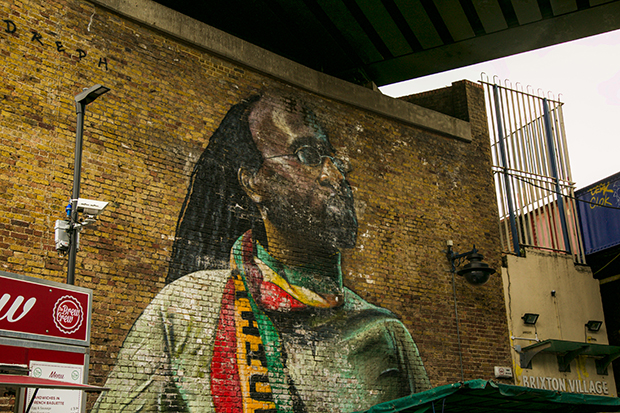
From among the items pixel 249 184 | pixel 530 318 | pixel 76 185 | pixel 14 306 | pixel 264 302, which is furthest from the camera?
pixel 530 318

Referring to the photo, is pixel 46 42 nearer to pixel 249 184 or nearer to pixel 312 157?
pixel 249 184

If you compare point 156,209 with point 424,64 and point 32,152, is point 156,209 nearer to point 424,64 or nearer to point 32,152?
point 32,152

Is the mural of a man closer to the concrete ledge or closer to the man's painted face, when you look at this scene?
the man's painted face

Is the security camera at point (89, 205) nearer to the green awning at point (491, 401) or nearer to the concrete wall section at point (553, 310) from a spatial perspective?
the green awning at point (491, 401)

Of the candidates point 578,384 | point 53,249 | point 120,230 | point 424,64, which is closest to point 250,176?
point 120,230

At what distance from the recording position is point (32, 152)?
337 inches

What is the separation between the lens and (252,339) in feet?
32.9

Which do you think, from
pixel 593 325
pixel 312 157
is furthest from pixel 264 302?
pixel 593 325

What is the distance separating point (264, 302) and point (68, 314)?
14.2ft

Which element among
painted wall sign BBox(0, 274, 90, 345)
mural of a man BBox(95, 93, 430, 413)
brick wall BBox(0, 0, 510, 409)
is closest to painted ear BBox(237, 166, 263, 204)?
mural of a man BBox(95, 93, 430, 413)

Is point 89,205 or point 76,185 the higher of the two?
point 76,185

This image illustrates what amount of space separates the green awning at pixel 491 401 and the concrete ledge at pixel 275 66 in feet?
20.8

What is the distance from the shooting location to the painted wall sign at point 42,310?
231 inches

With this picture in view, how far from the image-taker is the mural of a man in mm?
9195
